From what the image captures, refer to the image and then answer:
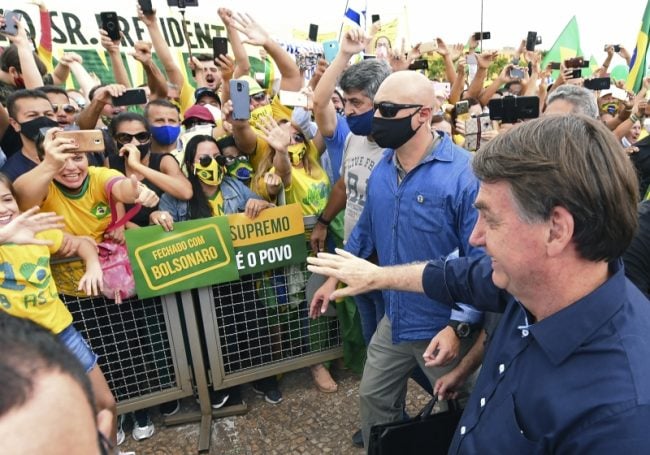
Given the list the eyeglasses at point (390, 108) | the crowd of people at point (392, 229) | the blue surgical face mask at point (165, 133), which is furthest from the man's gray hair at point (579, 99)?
the blue surgical face mask at point (165, 133)

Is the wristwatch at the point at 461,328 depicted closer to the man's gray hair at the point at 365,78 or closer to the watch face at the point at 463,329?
the watch face at the point at 463,329

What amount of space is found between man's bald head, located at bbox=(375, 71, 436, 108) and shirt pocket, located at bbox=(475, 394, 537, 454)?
66.1 inches

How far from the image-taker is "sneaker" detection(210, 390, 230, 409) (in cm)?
346

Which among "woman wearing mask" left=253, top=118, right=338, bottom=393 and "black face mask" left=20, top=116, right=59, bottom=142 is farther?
"woman wearing mask" left=253, top=118, right=338, bottom=393

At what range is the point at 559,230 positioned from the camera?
46.9 inches

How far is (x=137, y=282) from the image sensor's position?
9.40ft

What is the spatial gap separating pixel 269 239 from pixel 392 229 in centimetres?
104

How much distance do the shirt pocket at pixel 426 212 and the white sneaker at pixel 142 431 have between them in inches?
93.4

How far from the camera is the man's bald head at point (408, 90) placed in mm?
2508

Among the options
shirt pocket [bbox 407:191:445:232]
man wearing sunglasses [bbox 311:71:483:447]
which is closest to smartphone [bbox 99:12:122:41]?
man wearing sunglasses [bbox 311:71:483:447]

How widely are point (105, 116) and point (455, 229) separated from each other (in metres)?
4.41

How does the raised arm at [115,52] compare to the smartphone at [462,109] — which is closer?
the raised arm at [115,52]

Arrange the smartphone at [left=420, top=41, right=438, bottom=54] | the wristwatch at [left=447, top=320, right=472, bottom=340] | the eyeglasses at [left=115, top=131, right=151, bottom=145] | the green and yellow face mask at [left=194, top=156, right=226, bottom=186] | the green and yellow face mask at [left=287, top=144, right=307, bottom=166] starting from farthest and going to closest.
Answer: the smartphone at [left=420, top=41, right=438, bottom=54]
the green and yellow face mask at [left=287, top=144, right=307, bottom=166]
the eyeglasses at [left=115, top=131, right=151, bottom=145]
the green and yellow face mask at [left=194, top=156, right=226, bottom=186]
the wristwatch at [left=447, top=320, right=472, bottom=340]

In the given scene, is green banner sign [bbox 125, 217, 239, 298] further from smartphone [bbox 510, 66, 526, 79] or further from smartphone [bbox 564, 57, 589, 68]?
smartphone [bbox 564, 57, 589, 68]
